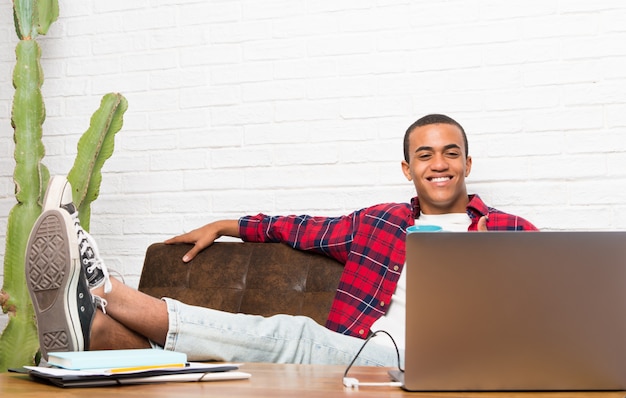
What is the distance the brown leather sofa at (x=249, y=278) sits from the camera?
7.60 ft

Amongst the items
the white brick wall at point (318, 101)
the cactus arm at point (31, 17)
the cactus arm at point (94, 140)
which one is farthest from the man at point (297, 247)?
the cactus arm at point (31, 17)

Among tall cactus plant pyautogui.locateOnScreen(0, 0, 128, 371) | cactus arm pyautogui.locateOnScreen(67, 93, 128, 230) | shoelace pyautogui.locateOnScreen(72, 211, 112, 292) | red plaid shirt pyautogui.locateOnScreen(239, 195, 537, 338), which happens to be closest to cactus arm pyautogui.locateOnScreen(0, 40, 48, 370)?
tall cactus plant pyautogui.locateOnScreen(0, 0, 128, 371)

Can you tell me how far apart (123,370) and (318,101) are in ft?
5.74

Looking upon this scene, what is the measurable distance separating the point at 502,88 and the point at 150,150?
1.35m

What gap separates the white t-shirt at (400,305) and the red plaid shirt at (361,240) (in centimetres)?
2

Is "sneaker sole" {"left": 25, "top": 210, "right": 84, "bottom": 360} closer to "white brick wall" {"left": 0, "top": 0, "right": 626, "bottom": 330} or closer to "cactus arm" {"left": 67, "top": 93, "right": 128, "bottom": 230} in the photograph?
"cactus arm" {"left": 67, "top": 93, "right": 128, "bottom": 230}

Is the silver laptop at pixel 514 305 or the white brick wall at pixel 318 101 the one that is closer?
the silver laptop at pixel 514 305

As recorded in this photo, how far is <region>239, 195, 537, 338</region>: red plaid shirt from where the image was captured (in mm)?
2262

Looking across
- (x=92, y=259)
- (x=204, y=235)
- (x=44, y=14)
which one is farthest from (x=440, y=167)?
(x=44, y=14)

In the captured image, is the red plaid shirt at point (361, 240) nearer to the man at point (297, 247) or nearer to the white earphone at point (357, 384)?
the man at point (297, 247)

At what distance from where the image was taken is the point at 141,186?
3012 mm

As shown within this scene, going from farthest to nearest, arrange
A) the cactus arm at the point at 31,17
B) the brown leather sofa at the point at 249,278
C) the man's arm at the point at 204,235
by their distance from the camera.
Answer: the cactus arm at the point at 31,17 < the man's arm at the point at 204,235 < the brown leather sofa at the point at 249,278

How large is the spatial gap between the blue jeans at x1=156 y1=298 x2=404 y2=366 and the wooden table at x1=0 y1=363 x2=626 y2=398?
33 centimetres

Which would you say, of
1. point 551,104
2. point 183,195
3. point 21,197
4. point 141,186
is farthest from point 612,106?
point 21,197
